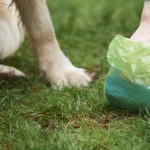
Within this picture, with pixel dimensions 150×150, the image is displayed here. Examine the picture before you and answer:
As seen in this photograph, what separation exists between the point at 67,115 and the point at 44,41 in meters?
1.18

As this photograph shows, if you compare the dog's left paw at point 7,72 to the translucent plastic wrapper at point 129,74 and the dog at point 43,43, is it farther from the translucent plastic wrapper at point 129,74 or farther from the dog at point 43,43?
the translucent plastic wrapper at point 129,74

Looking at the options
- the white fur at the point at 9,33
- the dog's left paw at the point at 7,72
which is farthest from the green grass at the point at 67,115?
the white fur at the point at 9,33

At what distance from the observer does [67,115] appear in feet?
10.8

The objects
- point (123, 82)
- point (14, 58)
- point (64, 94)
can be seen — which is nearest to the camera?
point (123, 82)

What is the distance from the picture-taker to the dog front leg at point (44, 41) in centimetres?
427

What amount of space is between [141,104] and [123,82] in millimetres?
165

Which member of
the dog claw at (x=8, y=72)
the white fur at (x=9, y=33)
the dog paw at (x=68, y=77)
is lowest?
the dog paw at (x=68, y=77)

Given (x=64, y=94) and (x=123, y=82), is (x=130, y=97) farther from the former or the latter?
(x=64, y=94)

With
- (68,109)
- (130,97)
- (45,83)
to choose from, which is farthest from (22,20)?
(130,97)

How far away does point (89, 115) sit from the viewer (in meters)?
3.31

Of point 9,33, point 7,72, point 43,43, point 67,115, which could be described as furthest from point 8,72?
point 67,115

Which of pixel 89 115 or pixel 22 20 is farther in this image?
pixel 22 20

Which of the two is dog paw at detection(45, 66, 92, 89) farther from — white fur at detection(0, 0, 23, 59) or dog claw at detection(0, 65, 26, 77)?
white fur at detection(0, 0, 23, 59)

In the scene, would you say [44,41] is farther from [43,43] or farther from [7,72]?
[7,72]
